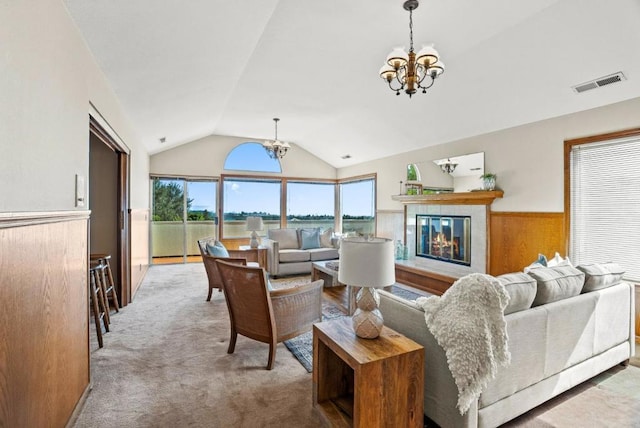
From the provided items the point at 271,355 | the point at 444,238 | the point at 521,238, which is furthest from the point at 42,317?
the point at 444,238

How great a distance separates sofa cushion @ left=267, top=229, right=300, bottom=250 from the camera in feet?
20.2

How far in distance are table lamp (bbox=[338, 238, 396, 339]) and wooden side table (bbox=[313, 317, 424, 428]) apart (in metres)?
0.09

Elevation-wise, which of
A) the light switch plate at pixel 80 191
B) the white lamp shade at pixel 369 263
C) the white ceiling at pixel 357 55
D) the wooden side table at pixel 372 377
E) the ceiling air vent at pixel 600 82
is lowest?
the wooden side table at pixel 372 377

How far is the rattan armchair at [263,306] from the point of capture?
8.10 ft

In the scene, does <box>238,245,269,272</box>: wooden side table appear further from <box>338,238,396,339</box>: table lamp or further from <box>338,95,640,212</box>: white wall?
<box>338,238,396,339</box>: table lamp

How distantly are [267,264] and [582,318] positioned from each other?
4.51m

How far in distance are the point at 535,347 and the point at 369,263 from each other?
44.4 inches

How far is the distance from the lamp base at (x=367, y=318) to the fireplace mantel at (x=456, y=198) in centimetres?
330

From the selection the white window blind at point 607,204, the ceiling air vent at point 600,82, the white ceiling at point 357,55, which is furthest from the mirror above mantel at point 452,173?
the ceiling air vent at point 600,82

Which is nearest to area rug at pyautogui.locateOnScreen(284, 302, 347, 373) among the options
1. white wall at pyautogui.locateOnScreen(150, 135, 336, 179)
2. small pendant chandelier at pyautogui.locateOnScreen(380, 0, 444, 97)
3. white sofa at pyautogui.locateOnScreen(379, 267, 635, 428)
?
white sofa at pyautogui.locateOnScreen(379, 267, 635, 428)

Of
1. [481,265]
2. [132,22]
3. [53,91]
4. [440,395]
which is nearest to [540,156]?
[481,265]

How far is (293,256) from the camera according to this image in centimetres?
571

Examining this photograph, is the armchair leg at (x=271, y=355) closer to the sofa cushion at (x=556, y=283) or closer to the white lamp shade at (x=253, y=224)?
the sofa cushion at (x=556, y=283)

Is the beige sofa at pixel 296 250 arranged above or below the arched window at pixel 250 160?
below
